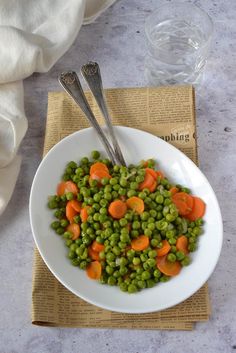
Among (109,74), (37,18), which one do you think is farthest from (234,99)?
(37,18)

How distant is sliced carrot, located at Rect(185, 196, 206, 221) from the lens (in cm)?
106

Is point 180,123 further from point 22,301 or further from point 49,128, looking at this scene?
point 22,301

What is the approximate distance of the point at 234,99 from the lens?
126 centimetres

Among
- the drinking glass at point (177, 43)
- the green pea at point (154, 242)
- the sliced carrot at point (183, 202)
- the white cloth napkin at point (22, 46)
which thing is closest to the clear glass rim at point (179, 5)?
the drinking glass at point (177, 43)

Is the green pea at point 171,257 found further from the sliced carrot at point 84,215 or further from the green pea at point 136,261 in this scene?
the sliced carrot at point 84,215

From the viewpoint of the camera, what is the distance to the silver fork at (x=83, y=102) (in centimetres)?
112

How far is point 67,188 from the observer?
1.09 metres

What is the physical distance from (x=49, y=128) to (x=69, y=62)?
0.23m

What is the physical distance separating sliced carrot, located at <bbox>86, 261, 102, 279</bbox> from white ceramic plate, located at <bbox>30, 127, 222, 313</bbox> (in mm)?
10

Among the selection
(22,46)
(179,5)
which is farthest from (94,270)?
(179,5)

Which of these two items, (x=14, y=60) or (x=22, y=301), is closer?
(x=22, y=301)

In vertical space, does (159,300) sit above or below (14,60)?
below

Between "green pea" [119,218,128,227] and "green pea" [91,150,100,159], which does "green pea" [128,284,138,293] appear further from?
"green pea" [91,150,100,159]

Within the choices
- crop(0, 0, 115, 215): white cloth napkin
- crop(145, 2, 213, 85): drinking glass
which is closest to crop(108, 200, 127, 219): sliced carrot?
crop(0, 0, 115, 215): white cloth napkin
